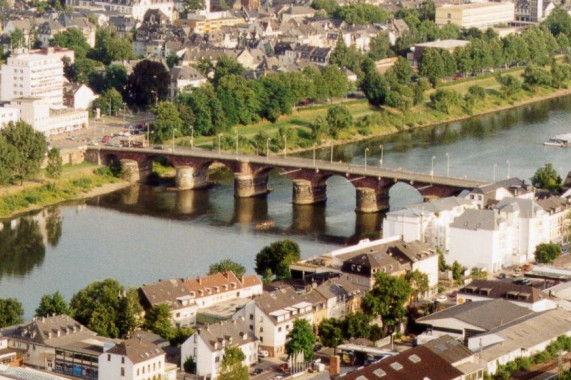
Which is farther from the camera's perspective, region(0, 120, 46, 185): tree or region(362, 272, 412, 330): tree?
region(0, 120, 46, 185): tree

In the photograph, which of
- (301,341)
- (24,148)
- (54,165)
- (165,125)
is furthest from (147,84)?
(301,341)

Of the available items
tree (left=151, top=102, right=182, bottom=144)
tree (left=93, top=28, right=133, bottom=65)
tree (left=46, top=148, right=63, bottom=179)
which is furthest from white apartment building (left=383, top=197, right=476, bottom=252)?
tree (left=93, top=28, right=133, bottom=65)

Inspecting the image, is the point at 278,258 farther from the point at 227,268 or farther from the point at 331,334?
the point at 331,334

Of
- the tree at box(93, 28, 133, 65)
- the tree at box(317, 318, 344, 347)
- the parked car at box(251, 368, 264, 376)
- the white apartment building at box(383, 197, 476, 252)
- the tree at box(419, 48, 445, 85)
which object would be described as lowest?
the parked car at box(251, 368, 264, 376)

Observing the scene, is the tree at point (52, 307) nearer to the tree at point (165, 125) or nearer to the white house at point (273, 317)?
the white house at point (273, 317)

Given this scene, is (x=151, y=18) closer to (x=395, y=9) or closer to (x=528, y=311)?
(x=395, y=9)

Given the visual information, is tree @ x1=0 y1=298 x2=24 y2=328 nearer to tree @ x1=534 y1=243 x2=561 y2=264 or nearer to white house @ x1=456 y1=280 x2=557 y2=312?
white house @ x1=456 y1=280 x2=557 y2=312
